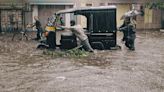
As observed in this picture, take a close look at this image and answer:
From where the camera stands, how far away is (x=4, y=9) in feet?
120

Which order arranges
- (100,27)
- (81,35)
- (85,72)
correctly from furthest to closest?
1. (100,27)
2. (81,35)
3. (85,72)

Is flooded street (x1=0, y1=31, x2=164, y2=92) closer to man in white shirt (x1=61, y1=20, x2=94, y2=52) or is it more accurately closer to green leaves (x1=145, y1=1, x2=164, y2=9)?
man in white shirt (x1=61, y1=20, x2=94, y2=52)

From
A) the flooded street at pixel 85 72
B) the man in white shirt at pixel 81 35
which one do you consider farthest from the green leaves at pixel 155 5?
the man in white shirt at pixel 81 35

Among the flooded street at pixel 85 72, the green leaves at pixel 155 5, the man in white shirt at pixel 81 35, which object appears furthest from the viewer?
the green leaves at pixel 155 5

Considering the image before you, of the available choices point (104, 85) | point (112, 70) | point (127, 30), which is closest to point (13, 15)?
point (127, 30)

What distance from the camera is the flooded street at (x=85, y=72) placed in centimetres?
1102

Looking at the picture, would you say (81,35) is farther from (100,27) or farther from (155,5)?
(155,5)

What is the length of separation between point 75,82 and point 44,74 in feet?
6.44

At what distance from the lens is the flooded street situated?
11.0 m

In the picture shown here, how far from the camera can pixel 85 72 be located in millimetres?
13523

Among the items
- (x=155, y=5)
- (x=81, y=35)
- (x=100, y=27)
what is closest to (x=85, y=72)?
(x=81, y=35)

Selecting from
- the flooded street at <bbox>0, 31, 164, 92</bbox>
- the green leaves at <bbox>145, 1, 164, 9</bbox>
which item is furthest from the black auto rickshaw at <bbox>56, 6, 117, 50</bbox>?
the green leaves at <bbox>145, 1, 164, 9</bbox>

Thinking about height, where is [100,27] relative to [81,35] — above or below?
above

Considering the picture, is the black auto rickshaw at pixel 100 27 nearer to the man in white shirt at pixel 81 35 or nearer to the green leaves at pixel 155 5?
the man in white shirt at pixel 81 35
